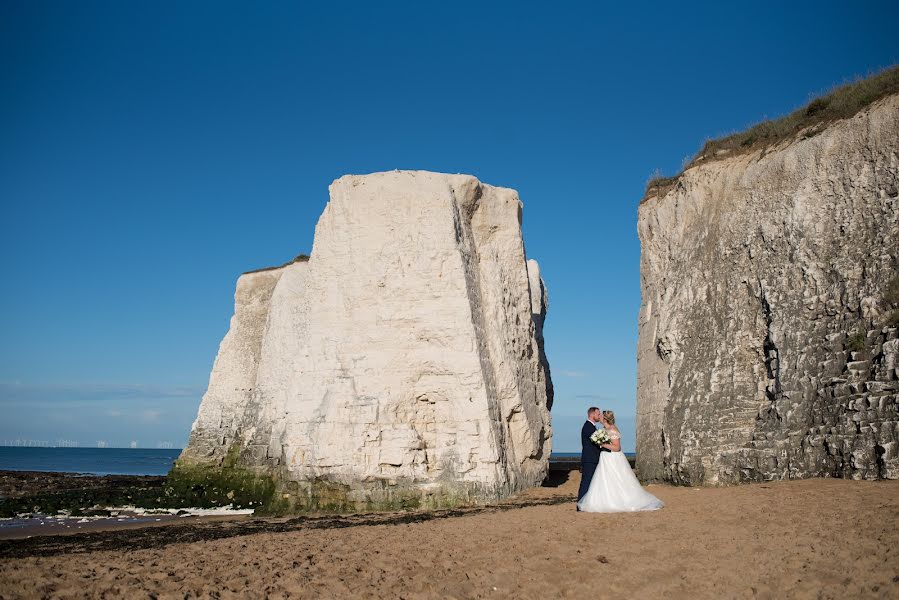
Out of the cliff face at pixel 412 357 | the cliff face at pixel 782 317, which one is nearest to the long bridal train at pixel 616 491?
the cliff face at pixel 782 317

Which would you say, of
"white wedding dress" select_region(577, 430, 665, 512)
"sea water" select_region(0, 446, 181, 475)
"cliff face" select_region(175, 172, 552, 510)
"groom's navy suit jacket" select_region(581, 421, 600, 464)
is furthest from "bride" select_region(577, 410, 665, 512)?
"sea water" select_region(0, 446, 181, 475)

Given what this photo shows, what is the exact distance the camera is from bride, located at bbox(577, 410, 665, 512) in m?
11.0

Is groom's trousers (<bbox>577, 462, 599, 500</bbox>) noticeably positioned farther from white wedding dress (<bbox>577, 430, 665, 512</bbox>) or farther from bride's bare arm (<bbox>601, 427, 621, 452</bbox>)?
bride's bare arm (<bbox>601, 427, 621, 452</bbox>)

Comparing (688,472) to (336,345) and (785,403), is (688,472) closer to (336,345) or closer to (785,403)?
(785,403)

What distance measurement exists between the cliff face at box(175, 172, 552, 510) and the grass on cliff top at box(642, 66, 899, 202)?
5.42 meters

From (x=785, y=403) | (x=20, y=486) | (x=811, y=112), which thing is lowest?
(x=20, y=486)

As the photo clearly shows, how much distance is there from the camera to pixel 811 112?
1595 centimetres

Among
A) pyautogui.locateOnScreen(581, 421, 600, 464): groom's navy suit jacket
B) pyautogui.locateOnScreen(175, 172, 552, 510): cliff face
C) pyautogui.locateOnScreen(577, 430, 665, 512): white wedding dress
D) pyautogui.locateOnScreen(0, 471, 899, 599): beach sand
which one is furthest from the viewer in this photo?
pyautogui.locateOnScreen(175, 172, 552, 510): cliff face

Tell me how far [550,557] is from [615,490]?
305cm

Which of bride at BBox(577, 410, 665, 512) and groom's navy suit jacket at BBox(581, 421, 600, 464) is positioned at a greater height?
groom's navy suit jacket at BBox(581, 421, 600, 464)

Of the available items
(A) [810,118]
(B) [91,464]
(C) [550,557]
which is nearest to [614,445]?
(C) [550,557]

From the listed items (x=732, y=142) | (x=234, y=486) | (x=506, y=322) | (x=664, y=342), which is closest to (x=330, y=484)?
(x=506, y=322)

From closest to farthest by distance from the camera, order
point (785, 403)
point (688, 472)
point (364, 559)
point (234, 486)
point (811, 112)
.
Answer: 1. point (364, 559)
2. point (785, 403)
3. point (688, 472)
4. point (811, 112)
5. point (234, 486)

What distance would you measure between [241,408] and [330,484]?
966 centimetres
